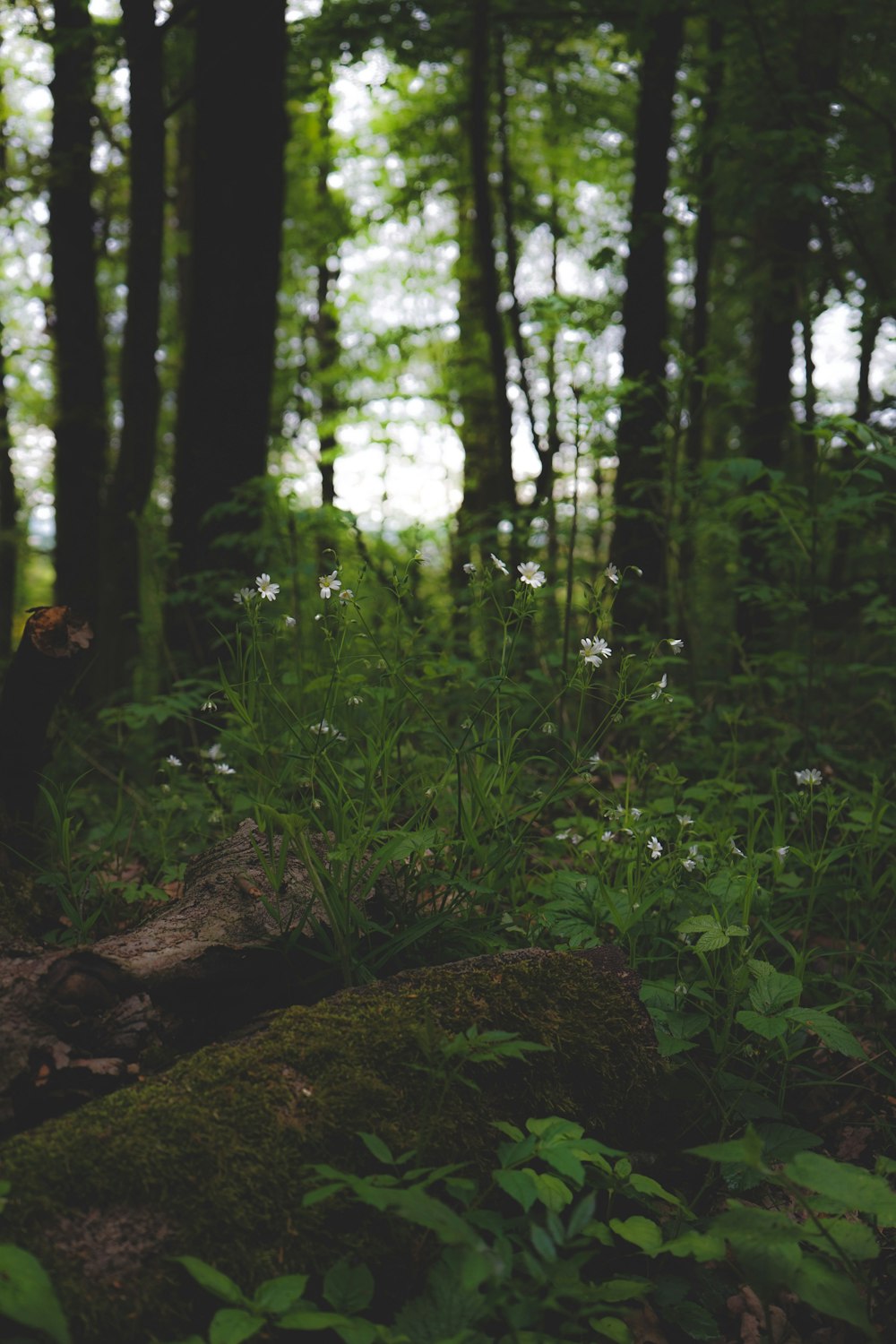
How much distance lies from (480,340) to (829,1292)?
9.89 meters

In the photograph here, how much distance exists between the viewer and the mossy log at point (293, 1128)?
4.43 feet

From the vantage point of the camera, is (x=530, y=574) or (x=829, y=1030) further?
(x=530, y=574)

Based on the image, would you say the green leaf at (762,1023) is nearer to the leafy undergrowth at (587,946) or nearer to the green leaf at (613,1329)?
the leafy undergrowth at (587,946)

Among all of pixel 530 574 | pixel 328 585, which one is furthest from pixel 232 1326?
pixel 530 574

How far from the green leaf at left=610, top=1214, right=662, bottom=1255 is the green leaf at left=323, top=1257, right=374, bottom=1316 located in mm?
425

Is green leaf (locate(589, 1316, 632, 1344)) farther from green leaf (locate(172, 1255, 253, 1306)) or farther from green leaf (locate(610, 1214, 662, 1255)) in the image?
green leaf (locate(172, 1255, 253, 1306))

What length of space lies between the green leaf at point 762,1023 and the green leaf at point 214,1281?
1.11 meters

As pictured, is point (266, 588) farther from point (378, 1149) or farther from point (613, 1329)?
point (613, 1329)

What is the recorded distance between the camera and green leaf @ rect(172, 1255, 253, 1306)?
127 centimetres

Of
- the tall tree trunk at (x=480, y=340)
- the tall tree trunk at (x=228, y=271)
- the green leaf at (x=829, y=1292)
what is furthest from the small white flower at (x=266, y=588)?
the tall tree trunk at (x=228, y=271)

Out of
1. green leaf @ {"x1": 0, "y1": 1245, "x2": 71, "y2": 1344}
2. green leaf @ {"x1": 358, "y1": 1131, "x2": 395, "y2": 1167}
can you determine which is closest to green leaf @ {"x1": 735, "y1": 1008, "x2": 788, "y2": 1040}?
green leaf @ {"x1": 358, "y1": 1131, "x2": 395, "y2": 1167}

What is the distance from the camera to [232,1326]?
123 cm

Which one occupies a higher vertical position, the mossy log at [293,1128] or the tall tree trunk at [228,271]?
the tall tree trunk at [228,271]

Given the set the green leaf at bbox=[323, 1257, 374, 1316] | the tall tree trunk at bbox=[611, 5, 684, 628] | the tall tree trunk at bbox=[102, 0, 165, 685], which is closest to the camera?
the green leaf at bbox=[323, 1257, 374, 1316]
